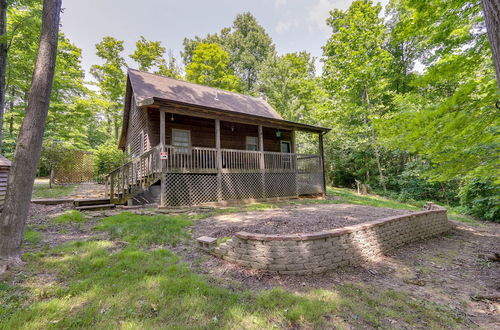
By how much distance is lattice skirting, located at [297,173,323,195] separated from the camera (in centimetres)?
1188

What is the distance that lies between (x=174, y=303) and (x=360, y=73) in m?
17.7

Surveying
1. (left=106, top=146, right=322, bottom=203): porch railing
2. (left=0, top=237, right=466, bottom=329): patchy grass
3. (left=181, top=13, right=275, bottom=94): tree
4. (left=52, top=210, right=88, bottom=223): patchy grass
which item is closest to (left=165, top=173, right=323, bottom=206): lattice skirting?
(left=106, top=146, right=322, bottom=203): porch railing

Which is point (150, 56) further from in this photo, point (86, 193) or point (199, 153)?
point (199, 153)

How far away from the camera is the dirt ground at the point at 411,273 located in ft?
9.98

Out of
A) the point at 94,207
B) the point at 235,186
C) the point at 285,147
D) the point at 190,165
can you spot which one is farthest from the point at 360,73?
the point at 94,207

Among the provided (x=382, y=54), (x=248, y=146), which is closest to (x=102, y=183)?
(x=248, y=146)

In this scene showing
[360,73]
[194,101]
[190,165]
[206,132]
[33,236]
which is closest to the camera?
[33,236]

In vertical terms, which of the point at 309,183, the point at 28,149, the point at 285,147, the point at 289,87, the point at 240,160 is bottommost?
the point at 309,183

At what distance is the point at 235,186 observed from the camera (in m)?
9.77

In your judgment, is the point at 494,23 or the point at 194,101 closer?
the point at 494,23

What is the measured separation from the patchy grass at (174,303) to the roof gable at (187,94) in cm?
779

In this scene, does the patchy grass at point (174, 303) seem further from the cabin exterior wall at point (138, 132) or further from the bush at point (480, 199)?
the bush at point (480, 199)

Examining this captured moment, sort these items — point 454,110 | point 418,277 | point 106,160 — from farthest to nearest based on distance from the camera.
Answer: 1. point 106,160
2. point 418,277
3. point 454,110

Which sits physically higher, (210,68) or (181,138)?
(210,68)
